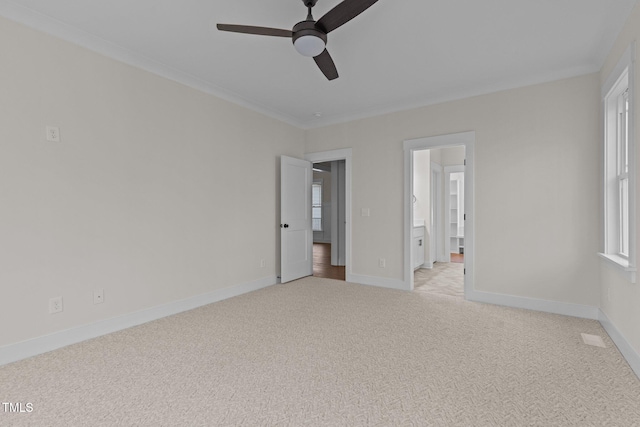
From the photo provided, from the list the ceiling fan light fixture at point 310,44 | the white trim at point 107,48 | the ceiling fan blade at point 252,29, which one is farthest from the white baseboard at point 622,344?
the white trim at point 107,48


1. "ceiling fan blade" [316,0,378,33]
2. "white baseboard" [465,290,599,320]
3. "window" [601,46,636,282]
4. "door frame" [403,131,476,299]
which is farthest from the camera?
"door frame" [403,131,476,299]

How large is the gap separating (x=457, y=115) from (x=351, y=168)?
1602 millimetres

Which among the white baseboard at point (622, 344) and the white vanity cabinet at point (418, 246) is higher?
the white vanity cabinet at point (418, 246)

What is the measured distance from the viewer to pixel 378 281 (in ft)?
15.3

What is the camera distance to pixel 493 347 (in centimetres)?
254

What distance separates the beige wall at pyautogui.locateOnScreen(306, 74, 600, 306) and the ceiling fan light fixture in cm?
249

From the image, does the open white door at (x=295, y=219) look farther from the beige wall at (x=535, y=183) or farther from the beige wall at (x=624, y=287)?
the beige wall at (x=624, y=287)

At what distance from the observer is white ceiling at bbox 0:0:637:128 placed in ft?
7.70

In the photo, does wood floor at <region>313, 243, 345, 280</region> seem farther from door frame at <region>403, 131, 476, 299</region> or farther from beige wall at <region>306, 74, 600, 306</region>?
beige wall at <region>306, 74, 600, 306</region>

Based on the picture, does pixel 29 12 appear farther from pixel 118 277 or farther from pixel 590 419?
pixel 590 419

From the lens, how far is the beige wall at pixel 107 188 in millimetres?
2365

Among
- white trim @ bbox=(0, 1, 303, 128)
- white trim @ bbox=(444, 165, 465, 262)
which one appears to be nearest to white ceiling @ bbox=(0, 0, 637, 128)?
white trim @ bbox=(0, 1, 303, 128)

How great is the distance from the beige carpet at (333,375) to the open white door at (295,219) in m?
1.63

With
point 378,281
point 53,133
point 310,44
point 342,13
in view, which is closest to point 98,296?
point 53,133
